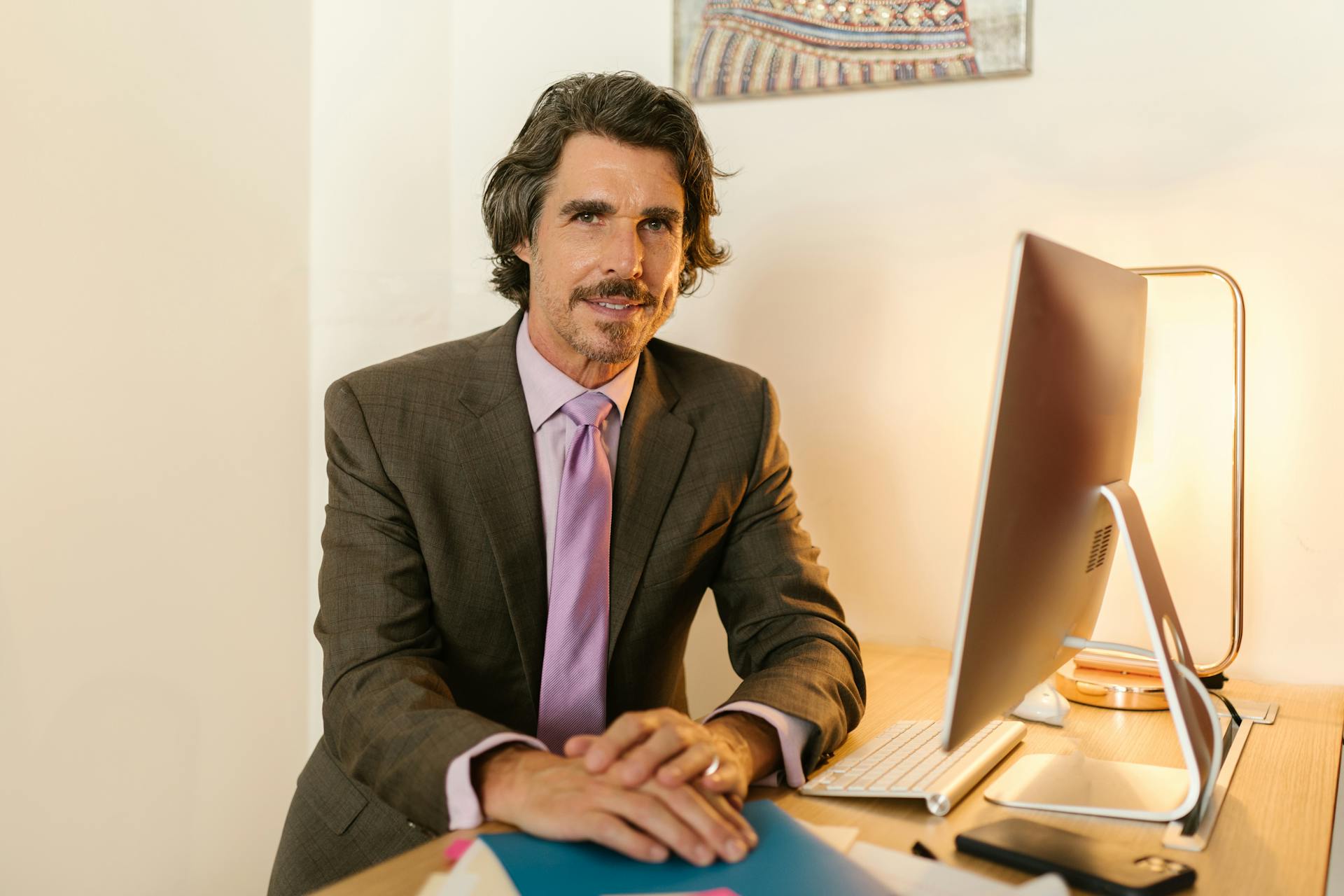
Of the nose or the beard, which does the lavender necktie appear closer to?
the beard

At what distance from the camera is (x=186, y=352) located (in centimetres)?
196

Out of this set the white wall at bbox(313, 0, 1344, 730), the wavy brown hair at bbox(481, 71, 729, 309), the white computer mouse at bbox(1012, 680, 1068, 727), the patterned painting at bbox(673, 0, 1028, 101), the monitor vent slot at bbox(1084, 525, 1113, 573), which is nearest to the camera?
the monitor vent slot at bbox(1084, 525, 1113, 573)

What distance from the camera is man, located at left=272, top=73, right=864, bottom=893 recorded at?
1.26 m

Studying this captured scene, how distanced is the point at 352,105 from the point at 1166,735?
1.92 metres

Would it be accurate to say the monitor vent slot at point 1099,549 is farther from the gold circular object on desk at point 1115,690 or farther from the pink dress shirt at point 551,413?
the pink dress shirt at point 551,413

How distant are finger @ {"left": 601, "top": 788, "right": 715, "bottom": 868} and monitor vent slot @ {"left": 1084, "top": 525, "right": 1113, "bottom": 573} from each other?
1.66 ft

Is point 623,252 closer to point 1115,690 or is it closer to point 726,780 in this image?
point 726,780

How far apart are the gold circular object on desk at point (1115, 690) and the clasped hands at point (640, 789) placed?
25.8 inches

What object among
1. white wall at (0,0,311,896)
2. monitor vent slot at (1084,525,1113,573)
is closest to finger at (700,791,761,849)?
monitor vent slot at (1084,525,1113,573)

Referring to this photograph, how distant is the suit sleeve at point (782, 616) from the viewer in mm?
1253

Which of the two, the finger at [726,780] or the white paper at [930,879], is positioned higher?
the finger at [726,780]

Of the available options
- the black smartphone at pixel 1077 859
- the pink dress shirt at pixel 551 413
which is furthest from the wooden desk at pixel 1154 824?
the pink dress shirt at pixel 551 413

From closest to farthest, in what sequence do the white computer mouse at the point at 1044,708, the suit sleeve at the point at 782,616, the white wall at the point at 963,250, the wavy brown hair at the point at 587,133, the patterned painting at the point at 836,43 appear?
the suit sleeve at the point at 782,616 < the white computer mouse at the point at 1044,708 < the wavy brown hair at the point at 587,133 < the white wall at the point at 963,250 < the patterned painting at the point at 836,43

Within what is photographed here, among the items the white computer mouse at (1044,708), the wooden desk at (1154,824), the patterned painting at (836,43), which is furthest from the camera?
the patterned painting at (836,43)
